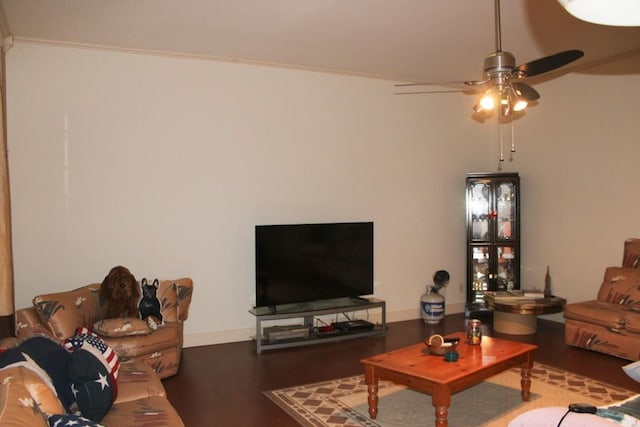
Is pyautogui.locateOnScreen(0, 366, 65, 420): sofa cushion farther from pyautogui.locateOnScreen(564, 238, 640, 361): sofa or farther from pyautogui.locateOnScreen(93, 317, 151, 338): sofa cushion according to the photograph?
pyautogui.locateOnScreen(564, 238, 640, 361): sofa

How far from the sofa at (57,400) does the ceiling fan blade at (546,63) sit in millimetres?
2789

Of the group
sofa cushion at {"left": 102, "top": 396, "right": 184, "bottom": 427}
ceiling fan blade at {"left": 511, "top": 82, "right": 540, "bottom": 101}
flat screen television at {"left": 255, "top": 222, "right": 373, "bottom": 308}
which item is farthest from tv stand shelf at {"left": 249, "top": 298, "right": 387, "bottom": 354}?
ceiling fan blade at {"left": 511, "top": 82, "right": 540, "bottom": 101}

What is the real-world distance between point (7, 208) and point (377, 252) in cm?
396

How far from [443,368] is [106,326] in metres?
2.53

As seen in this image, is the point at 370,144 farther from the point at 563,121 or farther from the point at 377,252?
the point at 563,121

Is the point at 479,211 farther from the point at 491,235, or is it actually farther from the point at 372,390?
the point at 372,390

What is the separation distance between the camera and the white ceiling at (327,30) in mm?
4004

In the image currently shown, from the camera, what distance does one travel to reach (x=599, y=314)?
502 cm

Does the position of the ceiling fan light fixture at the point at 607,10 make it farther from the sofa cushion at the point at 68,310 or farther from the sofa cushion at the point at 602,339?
the sofa cushion at the point at 602,339

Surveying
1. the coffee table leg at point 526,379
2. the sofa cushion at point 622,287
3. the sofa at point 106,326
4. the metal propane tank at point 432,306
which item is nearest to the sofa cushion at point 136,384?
the sofa at point 106,326

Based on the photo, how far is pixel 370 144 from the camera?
20.9ft

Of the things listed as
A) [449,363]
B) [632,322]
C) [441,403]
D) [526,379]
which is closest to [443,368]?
[449,363]

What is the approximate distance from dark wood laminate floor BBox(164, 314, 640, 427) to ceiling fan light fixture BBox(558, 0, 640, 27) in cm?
312

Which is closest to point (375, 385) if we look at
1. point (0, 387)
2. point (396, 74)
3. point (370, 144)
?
point (0, 387)
